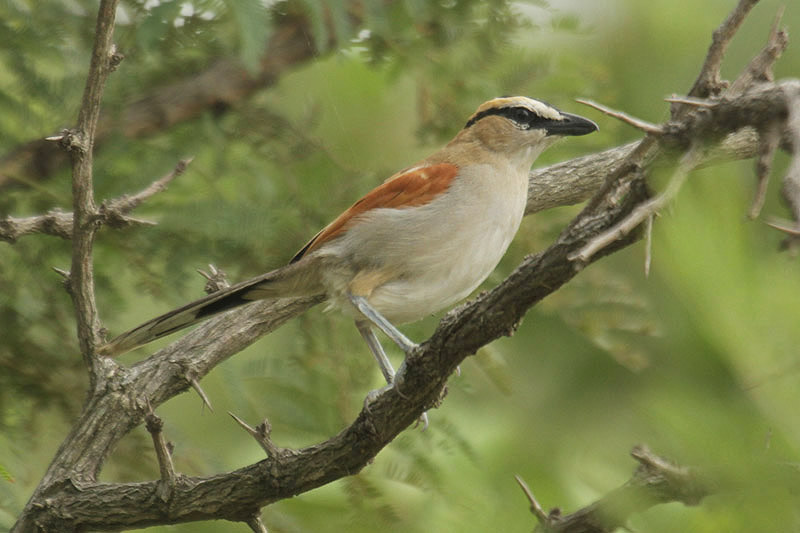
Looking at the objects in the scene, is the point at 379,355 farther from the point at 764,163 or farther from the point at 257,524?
the point at 764,163

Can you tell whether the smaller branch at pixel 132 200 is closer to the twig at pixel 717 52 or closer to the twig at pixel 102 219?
the twig at pixel 102 219

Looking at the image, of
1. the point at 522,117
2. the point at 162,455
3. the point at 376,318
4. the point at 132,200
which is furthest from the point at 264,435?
the point at 522,117

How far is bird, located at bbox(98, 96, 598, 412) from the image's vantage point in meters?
4.00

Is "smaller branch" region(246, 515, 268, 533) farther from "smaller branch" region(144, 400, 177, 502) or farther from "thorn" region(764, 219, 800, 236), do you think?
"thorn" region(764, 219, 800, 236)

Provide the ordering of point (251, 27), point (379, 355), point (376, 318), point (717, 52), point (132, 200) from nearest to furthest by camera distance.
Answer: point (717, 52) < point (132, 200) < point (376, 318) < point (379, 355) < point (251, 27)

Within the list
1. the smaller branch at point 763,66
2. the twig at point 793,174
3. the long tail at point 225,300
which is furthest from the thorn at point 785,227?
the long tail at point 225,300

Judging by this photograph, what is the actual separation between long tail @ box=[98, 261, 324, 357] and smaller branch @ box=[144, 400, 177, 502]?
48cm

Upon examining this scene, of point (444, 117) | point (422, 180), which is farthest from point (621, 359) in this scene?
point (444, 117)

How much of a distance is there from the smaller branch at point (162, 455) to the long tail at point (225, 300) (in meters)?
0.48

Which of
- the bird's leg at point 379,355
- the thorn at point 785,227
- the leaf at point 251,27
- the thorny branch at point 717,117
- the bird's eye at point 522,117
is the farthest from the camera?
the bird's eye at point 522,117

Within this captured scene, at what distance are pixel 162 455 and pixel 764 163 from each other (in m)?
2.41

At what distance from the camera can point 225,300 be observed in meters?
3.97

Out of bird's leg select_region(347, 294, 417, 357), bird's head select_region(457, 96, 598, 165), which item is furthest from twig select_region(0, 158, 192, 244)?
bird's head select_region(457, 96, 598, 165)

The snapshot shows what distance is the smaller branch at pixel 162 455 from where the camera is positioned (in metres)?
3.06
